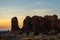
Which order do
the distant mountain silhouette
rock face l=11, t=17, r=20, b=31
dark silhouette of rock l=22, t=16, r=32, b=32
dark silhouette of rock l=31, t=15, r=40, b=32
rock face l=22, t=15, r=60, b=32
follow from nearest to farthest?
rock face l=22, t=15, r=60, b=32
the distant mountain silhouette
dark silhouette of rock l=31, t=15, r=40, b=32
dark silhouette of rock l=22, t=16, r=32, b=32
rock face l=11, t=17, r=20, b=31

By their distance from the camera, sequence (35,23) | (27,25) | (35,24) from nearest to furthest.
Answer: (35,24) < (35,23) < (27,25)

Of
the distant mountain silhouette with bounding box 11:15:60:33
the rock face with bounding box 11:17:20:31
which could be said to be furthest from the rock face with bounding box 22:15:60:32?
the rock face with bounding box 11:17:20:31

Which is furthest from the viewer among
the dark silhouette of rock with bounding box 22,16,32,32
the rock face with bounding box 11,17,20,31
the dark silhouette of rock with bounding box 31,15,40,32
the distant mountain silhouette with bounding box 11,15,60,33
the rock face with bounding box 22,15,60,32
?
the rock face with bounding box 11,17,20,31

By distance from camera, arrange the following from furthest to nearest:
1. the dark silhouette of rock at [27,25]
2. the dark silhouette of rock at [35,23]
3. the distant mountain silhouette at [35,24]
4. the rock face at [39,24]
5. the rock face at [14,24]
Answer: the rock face at [14,24] → the dark silhouette of rock at [27,25] → the dark silhouette of rock at [35,23] → the distant mountain silhouette at [35,24] → the rock face at [39,24]

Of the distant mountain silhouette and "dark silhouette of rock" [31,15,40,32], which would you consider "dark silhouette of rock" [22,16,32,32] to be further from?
"dark silhouette of rock" [31,15,40,32]

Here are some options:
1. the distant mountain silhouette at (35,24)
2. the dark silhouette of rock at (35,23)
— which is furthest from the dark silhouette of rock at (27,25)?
the dark silhouette of rock at (35,23)

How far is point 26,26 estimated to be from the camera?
14050 centimetres

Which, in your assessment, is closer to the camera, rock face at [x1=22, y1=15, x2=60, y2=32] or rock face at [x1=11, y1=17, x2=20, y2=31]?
rock face at [x1=22, y1=15, x2=60, y2=32]

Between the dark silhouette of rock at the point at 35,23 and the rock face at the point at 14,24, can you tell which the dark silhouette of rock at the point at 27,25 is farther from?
the rock face at the point at 14,24

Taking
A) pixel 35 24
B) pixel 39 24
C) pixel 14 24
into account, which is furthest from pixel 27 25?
pixel 14 24

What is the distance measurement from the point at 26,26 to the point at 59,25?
2142 cm

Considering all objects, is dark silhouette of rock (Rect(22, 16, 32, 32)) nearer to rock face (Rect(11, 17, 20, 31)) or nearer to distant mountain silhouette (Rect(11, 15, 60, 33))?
distant mountain silhouette (Rect(11, 15, 60, 33))

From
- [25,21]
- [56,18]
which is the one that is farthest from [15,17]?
[56,18]

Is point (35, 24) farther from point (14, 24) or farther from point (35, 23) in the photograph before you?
point (14, 24)
